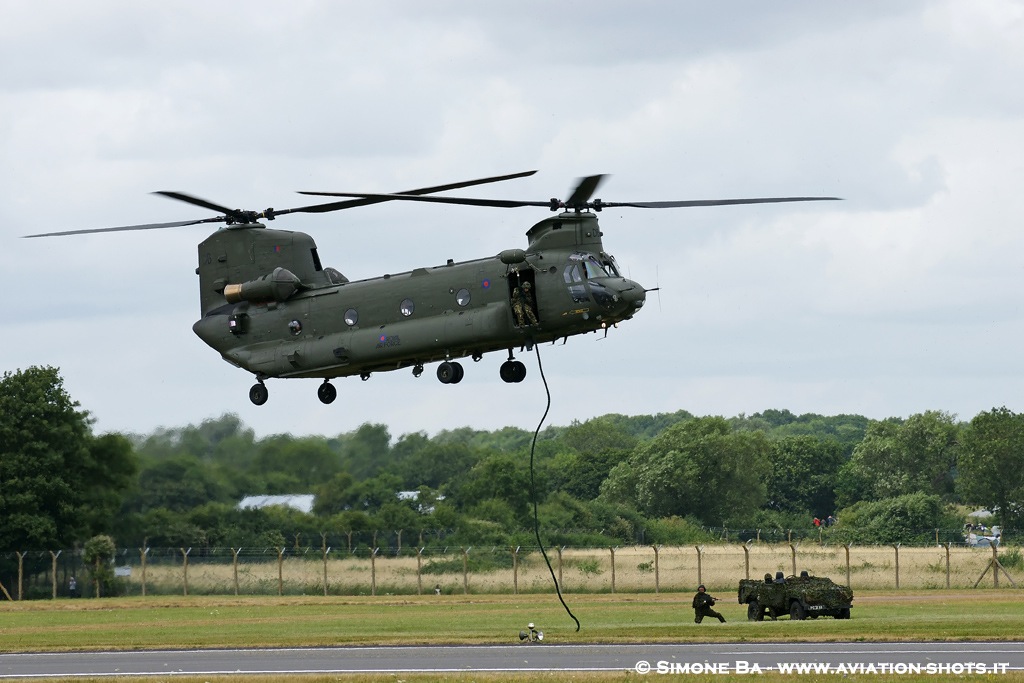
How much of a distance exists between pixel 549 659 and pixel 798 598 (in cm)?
1330

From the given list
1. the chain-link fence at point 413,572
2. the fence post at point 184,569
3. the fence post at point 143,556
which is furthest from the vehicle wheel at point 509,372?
the fence post at point 143,556

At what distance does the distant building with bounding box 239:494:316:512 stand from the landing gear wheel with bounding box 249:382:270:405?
2856cm

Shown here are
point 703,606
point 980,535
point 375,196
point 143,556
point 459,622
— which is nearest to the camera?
point 375,196

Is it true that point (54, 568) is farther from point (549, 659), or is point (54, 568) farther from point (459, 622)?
point (549, 659)

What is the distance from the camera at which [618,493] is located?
346ft

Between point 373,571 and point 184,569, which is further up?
point 184,569

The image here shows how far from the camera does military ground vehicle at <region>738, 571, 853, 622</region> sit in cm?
5062

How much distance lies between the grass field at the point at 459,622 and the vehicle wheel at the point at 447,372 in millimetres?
8193

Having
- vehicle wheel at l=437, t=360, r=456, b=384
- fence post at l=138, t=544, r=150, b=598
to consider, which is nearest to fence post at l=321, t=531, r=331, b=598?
fence post at l=138, t=544, r=150, b=598

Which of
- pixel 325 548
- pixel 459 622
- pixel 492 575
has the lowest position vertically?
pixel 459 622

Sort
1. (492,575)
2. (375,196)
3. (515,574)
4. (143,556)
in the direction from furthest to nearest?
(492,575), (143,556), (515,574), (375,196)

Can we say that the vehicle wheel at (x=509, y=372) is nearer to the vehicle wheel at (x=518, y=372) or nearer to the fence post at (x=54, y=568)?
the vehicle wheel at (x=518, y=372)

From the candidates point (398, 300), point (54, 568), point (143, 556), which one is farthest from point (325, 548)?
point (398, 300)

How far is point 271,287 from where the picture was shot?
43.9 meters
